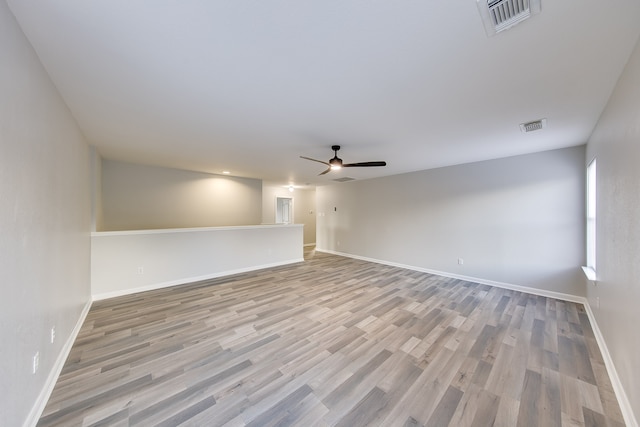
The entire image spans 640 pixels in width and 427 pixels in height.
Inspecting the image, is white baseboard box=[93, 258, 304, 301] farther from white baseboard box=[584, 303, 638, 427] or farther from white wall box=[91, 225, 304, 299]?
white baseboard box=[584, 303, 638, 427]

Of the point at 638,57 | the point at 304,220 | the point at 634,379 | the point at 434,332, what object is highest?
the point at 638,57

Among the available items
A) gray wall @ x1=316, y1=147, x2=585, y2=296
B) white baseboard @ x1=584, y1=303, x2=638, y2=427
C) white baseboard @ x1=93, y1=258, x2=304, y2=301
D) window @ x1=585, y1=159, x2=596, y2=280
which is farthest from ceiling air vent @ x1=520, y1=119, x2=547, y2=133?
white baseboard @ x1=93, y1=258, x2=304, y2=301

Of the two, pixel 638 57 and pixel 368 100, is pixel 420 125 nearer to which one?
pixel 368 100

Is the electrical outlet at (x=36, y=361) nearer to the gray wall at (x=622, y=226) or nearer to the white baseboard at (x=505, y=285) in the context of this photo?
the gray wall at (x=622, y=226)

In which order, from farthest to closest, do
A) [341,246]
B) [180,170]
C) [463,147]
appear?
1. [341,246]
2. [180,170]
3. [463,147]

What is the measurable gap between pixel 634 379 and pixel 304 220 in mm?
8247

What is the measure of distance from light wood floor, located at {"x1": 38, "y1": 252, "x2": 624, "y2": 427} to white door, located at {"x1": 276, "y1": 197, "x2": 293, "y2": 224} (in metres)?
5.22

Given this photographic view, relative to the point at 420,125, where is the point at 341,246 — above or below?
below

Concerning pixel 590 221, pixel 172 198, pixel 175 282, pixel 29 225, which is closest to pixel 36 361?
pixel 29 225

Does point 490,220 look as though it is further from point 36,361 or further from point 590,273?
point 36,361

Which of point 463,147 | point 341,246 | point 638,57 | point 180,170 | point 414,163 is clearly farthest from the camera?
point 341,246

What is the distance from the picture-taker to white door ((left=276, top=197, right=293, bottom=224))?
8609mm

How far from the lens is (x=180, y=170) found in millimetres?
5359

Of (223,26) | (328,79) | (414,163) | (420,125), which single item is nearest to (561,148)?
(414,163)
